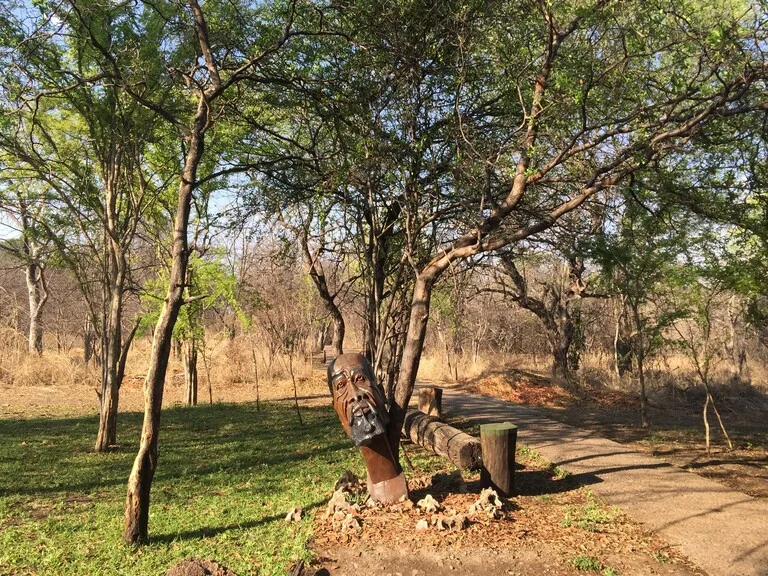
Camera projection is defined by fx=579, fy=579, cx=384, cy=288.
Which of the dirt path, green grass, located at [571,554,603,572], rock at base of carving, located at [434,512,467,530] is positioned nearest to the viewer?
green grass, located at [571,554,603,572]

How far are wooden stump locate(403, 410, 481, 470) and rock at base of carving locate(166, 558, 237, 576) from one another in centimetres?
421

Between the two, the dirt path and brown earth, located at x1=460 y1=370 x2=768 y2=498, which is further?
brown earth, located at x1=460 y1=370 x2=768 y2=498

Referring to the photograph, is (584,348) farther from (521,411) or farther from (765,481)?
(765,481)

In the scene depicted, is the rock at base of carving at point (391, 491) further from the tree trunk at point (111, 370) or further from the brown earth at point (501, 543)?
the tree trunk at point (111, 370)

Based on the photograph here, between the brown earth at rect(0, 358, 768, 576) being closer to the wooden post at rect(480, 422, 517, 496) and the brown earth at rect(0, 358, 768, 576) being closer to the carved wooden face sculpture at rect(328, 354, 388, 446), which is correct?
the wooden post at rect(480, 422, 517, 496)

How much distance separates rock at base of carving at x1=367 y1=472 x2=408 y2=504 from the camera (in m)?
5.93

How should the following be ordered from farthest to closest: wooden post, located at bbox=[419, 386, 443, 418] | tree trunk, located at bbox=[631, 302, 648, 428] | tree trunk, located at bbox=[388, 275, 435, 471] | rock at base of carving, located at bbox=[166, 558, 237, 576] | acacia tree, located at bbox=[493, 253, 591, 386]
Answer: acacia tree, located at bbox=[493, 253, 591, 386] < wooden post, located at bbox=[419, 386, 443, 418] < tree trunk, located at bbox=[631, 302, 648, 428] < tree trunk, located at bbox=[388, 275, 435, 471] < rock at base of carving, located at bbox=[166, 558, 237, 576]

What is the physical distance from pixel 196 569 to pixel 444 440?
16.5ft

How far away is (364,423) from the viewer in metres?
5.68

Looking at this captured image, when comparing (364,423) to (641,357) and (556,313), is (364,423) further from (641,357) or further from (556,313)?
(556,313)

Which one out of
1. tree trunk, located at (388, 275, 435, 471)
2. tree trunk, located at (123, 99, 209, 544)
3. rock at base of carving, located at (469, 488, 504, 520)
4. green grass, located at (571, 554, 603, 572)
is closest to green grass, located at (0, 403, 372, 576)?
tree trunk, located at (123, 99, 209, 544)

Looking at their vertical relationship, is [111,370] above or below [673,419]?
above

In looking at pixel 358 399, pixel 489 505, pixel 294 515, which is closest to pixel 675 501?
pixel 489 505

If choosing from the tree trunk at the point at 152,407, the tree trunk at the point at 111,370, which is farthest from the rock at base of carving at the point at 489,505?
the tree trunk at the point at 111,370
